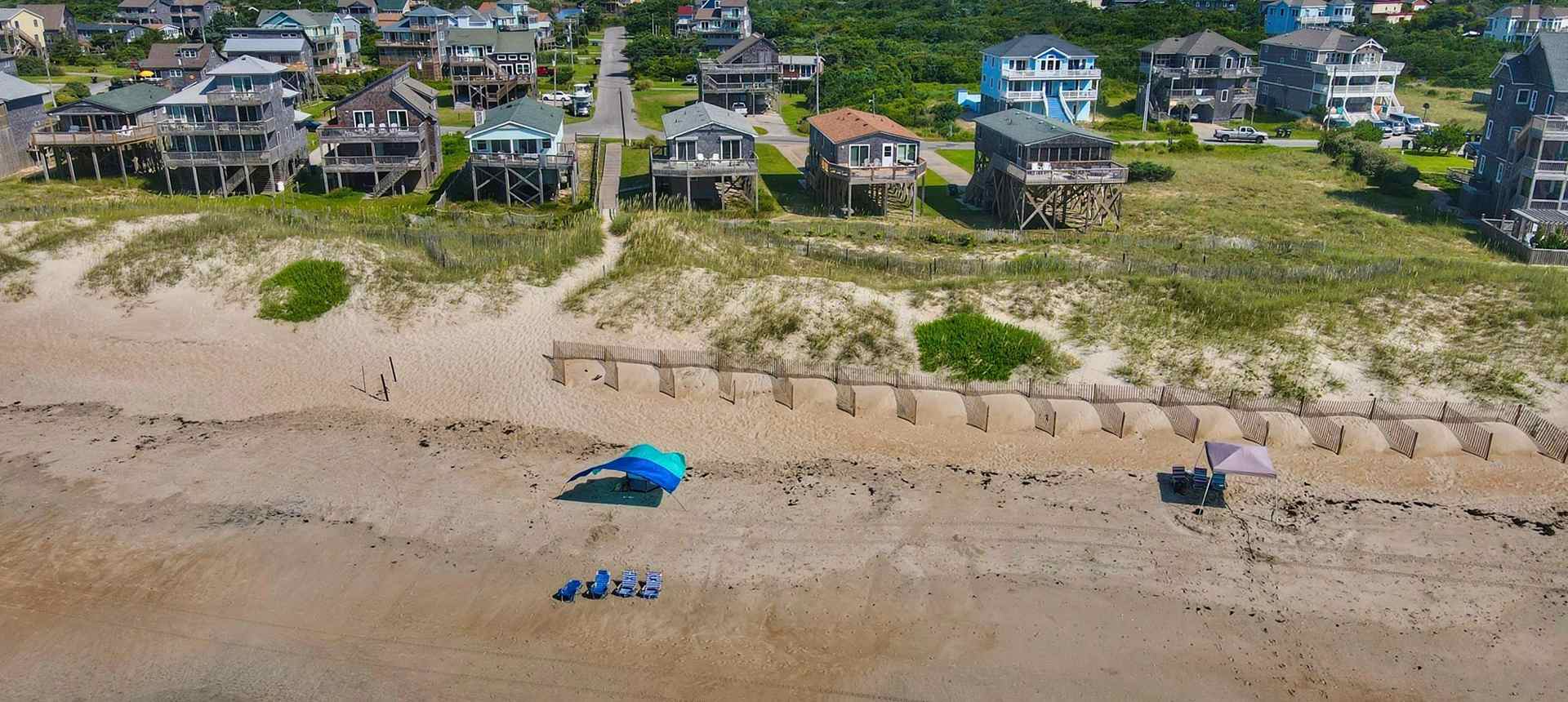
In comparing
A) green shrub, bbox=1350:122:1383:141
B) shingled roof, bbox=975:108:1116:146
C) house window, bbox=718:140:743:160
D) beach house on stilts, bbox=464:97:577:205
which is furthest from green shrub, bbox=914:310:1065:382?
green shrub, bbox=1350:122:1383:141

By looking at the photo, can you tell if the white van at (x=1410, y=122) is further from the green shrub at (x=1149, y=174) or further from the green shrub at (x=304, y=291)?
the green shrub at (x=304, y=291)

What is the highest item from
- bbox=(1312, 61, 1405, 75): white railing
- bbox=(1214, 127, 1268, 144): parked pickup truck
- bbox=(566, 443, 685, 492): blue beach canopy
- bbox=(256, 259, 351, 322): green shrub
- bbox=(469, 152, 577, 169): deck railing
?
bbox=(1312, 61, 1405, 75): white railing

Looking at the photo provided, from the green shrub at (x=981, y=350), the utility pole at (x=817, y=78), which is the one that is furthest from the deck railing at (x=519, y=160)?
the utility pole at (x=817, y=78)

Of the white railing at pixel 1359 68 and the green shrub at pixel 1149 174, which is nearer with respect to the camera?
the green shrub at pixel 1149 174

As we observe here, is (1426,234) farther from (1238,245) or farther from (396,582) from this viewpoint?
(396,582)

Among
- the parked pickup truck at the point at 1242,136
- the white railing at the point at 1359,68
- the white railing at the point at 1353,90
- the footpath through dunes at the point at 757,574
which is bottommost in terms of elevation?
the footpath through dunes at the point at 757,574

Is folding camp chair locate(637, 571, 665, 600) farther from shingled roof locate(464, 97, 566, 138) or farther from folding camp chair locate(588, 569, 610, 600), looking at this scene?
shingled roof locate(464, 97, 566, 138)

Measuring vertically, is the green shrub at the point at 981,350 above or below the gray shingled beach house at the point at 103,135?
below
